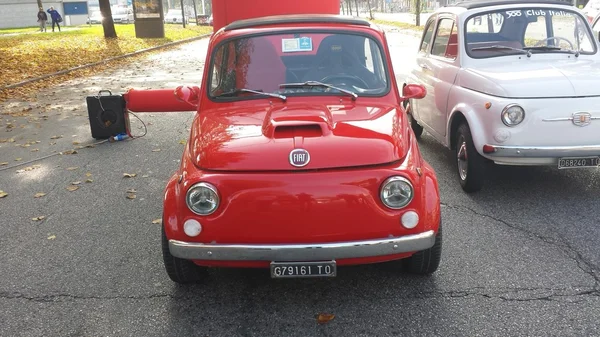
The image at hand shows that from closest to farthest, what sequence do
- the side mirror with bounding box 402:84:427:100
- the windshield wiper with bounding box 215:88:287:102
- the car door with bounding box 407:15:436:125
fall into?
the windshield wiper with bounding box 215:88:287:102, the side mirror with bounding box 402:84:427:100, the car door with bounding box 407:15:436:125

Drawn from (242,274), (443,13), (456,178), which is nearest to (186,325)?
(242,274)

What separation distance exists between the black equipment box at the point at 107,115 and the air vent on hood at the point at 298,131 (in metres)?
5.31

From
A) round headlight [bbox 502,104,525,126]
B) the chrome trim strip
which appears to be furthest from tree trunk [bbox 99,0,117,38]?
the chrome trim strip

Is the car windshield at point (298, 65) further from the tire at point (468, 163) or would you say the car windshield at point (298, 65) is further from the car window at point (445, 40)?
the car window at point (445, 40)

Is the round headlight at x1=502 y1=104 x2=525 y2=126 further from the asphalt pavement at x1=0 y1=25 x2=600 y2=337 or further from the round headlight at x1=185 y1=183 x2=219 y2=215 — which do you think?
the round headlight at x1=185 y1=183 x2=219 y2=215

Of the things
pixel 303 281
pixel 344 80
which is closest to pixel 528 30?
pixel 344 80

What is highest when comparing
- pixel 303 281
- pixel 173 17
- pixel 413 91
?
pixel 173 17

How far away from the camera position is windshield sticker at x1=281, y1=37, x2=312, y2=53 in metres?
4.39

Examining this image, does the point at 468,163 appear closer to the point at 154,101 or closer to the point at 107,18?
the point at 154,101

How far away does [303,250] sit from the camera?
3170mm

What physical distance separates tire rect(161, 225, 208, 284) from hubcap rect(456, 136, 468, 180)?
306cm

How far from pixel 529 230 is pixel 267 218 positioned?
260 cm

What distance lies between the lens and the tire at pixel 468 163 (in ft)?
17.7

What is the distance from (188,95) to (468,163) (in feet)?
9.18
